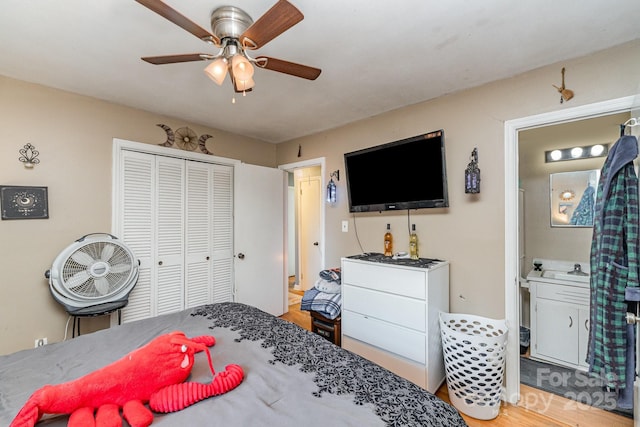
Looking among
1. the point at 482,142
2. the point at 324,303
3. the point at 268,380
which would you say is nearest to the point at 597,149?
the point at 482,142

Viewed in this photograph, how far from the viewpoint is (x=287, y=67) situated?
1457 mm

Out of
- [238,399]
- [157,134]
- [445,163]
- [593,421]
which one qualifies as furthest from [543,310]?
[157,134]

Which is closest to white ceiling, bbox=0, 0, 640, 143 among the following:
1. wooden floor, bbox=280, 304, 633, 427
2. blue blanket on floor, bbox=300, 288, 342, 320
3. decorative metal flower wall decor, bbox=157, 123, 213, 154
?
decorative metal flower wall decor, bbox=157, 123, 213, 154

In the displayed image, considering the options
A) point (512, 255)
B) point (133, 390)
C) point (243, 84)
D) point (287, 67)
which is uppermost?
point (287, 67)

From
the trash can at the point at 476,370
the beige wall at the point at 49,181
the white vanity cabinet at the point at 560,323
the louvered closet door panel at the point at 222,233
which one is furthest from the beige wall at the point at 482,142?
the beige wall at the point at 49,181

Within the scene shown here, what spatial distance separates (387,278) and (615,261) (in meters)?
1.28

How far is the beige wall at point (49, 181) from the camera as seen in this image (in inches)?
80.5

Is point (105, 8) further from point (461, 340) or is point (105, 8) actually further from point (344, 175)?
point (461, 340)

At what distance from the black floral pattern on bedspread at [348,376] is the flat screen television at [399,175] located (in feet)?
4.81

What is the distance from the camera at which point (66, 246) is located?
7.45 ft

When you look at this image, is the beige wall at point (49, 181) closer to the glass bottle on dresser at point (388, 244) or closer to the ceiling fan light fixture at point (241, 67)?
the ceiling fan light fixture at point (241, 67)

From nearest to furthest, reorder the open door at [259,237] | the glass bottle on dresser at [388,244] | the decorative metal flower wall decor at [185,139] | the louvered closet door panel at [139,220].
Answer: the louvered closet door panel at [139,220], the glass bottle on dresser at [388,244], the decorative metal flower wall decor at [185,139], the open door at [259,237]

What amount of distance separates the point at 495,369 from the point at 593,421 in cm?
76

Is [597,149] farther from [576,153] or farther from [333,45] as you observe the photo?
[333,45]
